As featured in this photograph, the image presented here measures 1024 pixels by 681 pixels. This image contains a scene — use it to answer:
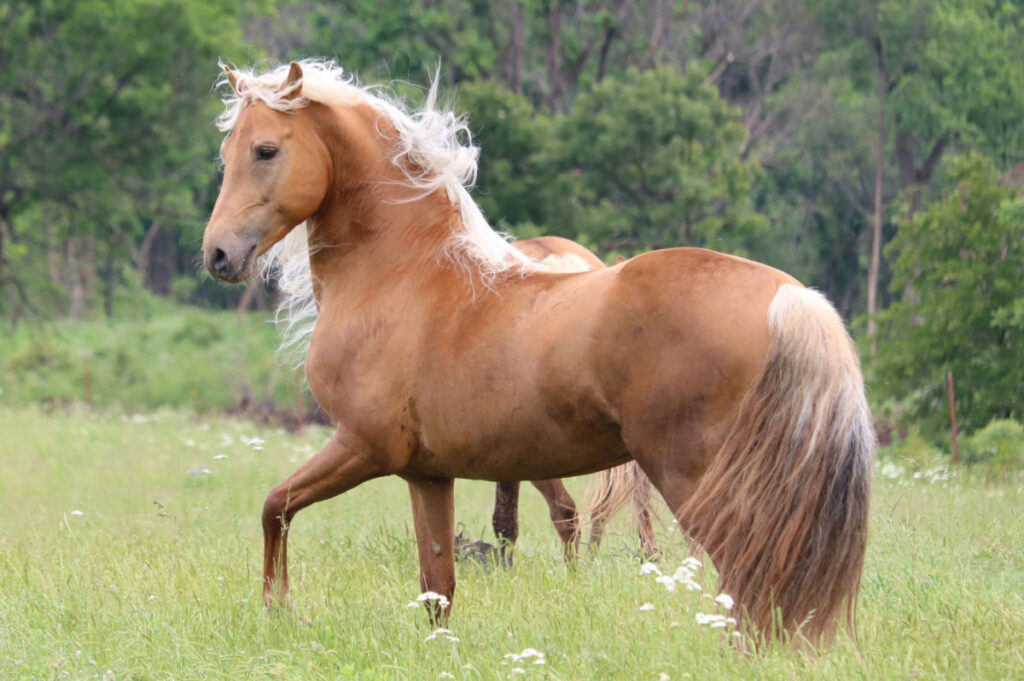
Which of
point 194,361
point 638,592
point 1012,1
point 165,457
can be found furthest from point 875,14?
point 638,592

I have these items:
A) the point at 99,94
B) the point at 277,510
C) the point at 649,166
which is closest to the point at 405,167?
the point at 277,510

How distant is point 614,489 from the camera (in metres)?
5.58

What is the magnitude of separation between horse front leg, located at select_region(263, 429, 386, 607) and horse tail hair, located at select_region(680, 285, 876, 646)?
1.41 metres

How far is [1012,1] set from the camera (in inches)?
1093

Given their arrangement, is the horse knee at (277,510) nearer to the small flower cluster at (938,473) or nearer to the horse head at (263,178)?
the horse head at (263,178)

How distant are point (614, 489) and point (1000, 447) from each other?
520cm

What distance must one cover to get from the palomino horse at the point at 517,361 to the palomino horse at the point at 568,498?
3.59 feet

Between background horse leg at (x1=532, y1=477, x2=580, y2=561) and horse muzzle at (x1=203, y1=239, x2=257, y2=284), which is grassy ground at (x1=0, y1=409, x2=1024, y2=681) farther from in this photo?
horse muzzle at (x1=203, y1=239, x2=257, y2=284)

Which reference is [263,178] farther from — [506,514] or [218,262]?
[506,514]

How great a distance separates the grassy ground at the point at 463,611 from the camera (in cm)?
366

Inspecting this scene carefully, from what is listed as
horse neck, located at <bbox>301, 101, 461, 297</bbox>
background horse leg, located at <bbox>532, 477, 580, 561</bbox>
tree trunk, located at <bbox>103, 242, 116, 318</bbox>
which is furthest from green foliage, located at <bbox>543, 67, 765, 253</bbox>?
tree trunk, located at <bbox>103, 242, 116, 318</bbox>

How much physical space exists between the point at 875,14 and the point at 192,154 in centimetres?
1895

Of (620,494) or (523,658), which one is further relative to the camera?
(620,494)

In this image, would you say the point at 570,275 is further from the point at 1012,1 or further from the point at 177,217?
the point at 1012,1
